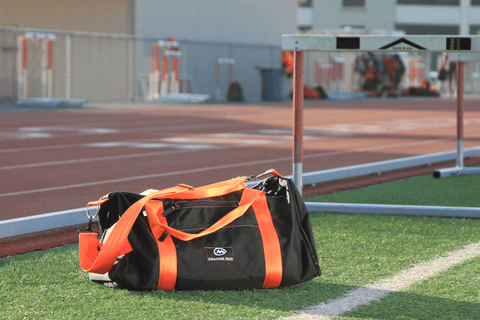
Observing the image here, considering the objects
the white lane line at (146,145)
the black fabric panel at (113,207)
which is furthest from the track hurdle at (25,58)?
the black fabric panel at (113,207)

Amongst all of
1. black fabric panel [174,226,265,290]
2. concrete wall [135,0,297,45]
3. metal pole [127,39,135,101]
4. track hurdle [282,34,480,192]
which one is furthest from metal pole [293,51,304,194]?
concrete wall [135,0,297,45]

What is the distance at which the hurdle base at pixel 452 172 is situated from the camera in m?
7.12

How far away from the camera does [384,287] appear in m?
3.43

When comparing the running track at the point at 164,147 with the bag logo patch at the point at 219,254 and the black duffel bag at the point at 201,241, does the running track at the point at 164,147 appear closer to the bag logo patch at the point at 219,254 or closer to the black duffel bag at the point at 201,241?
the black duffel bag at the point at 201,241

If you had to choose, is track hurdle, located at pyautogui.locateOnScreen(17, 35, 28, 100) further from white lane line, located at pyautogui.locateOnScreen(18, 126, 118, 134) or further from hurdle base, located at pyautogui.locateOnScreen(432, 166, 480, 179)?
hurdle base, located at pyautogui.locateOnScreen(432, 166, 480, 179)

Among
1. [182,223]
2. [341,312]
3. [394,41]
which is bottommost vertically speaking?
[341,312]

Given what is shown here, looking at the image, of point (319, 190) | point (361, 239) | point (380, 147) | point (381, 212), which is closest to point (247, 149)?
point (380, 147)

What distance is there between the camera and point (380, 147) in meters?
11.2

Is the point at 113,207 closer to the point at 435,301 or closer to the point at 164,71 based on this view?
the point at 435,301

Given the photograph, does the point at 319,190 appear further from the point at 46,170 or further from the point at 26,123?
→ the point at 26,123

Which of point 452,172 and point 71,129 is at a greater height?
point 71,129

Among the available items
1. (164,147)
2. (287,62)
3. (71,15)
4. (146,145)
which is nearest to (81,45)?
(71,15)

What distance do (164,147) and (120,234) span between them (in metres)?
7.54

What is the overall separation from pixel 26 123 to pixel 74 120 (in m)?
1.32
